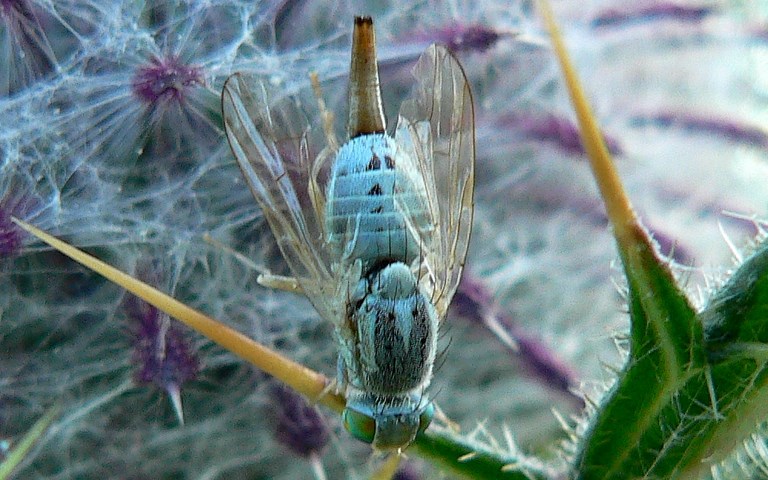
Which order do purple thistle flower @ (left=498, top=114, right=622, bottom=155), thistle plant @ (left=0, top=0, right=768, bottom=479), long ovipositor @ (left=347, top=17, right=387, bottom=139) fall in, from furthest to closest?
1. purple thistle flower @ (left=498, top=114, right=622, bottom=155)
2. long ovipositor @ (left=347, top=17, right=387, bottom=139)
3. thistle plant @ (left=0, top=0, right=768, bottom=479)

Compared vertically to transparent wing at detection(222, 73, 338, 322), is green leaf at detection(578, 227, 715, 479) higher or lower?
lower

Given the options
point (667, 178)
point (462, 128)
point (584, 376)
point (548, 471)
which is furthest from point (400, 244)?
point (667, 178)

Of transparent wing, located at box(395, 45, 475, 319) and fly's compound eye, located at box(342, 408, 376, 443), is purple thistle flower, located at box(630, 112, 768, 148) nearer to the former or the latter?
transparent wing, located at box(395, 45, 475, 319)

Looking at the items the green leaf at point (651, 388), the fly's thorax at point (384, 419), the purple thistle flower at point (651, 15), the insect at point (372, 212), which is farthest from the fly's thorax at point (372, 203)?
the purple thistle flower at point (651, 15)

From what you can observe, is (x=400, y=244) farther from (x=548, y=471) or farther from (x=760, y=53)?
(x=760, y=53)

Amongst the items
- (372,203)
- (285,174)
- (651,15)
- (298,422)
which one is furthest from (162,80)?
(651,15)

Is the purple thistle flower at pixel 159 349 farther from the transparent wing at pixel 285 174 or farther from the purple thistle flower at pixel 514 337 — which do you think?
the purple thistle flower at pixel 514 337

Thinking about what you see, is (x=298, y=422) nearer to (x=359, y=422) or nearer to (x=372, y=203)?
(x=359, y=422)

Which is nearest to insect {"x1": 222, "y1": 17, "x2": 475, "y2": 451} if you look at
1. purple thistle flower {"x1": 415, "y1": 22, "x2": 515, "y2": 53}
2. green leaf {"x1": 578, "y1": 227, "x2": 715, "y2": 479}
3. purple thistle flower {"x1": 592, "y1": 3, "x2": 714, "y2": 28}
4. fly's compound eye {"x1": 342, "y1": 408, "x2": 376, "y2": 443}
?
fly's compound eye {"x1": 342, "y1": 408, "x2": 376, "y2": 443}
